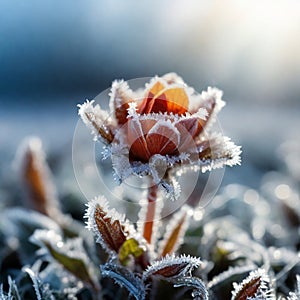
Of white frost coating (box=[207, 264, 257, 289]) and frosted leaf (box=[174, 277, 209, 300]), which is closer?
frosted leaf (box=[174, 277, 209, 300])

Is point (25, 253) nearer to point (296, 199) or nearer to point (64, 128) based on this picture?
point (296, 199)

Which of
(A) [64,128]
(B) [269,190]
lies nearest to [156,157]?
(B) [269,190]

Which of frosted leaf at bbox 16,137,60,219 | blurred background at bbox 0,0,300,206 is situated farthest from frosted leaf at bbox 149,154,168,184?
blurred background at bbox 0,0,300,206

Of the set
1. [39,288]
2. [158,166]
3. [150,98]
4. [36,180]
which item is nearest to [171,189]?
[158,166]

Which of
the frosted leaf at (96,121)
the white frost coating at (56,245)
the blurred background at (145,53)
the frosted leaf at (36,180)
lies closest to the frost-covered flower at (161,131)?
the frosted leaf at (96,121)

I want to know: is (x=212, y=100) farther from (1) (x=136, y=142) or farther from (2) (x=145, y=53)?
(2) (x=145, y=53)

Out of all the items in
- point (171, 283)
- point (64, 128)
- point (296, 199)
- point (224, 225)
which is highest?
point (64, 128)

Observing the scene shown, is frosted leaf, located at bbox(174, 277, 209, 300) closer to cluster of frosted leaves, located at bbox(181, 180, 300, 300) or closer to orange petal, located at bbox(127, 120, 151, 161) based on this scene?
cluster of frosted leaves, located at bbox(181, 180, 300, 300)
